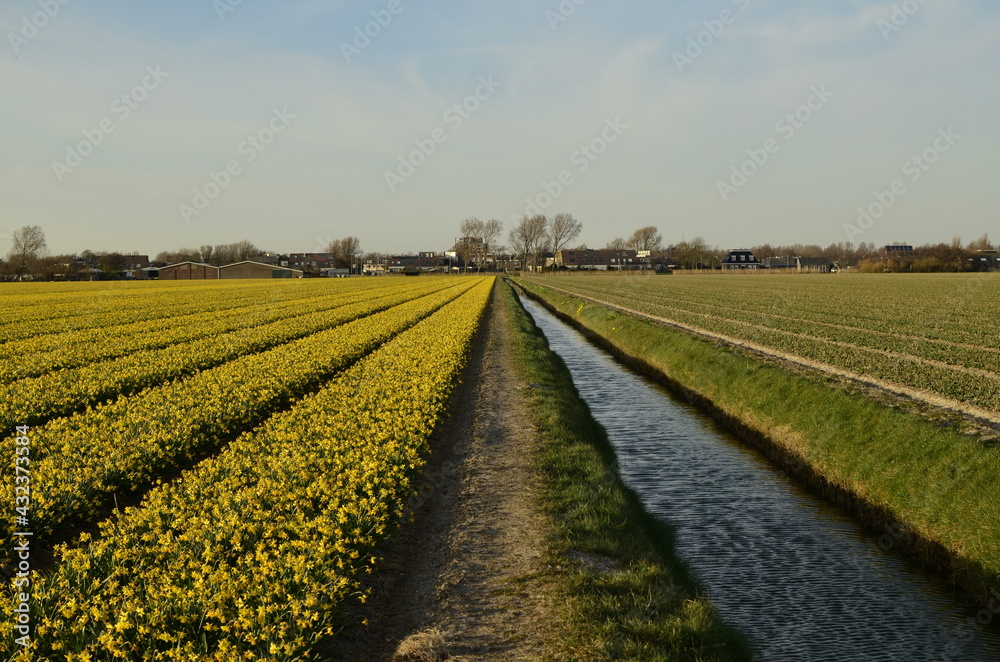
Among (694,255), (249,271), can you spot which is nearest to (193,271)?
(249,271)

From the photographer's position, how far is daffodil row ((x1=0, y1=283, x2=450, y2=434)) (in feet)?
46.2

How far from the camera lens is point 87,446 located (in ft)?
35.1

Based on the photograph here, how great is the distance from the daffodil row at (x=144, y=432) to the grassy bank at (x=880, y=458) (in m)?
10.3

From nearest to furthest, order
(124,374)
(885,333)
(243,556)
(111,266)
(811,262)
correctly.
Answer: (243,556) → (124,374) → (885,333) → (111,266) → (811,262)

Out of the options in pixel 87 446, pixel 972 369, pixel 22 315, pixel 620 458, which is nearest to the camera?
pixel 87 446

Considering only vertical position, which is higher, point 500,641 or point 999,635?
point 500,641

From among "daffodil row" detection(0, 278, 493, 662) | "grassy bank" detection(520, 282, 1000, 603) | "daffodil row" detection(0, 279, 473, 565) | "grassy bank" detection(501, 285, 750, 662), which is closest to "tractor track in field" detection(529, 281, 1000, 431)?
"grassy bank" detection(520, 282, 1000, 603)

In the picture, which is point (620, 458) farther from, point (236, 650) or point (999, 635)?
point (236, 650)

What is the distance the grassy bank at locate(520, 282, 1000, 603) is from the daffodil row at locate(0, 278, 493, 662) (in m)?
6.80

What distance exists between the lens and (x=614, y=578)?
7.52 m

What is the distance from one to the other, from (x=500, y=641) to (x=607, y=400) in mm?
14335

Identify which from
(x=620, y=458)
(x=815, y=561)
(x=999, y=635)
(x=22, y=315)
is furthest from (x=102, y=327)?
(x=999, y=635)

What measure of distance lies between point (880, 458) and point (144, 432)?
11.7m

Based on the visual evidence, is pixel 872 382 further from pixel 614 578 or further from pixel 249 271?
pixel 249 271
